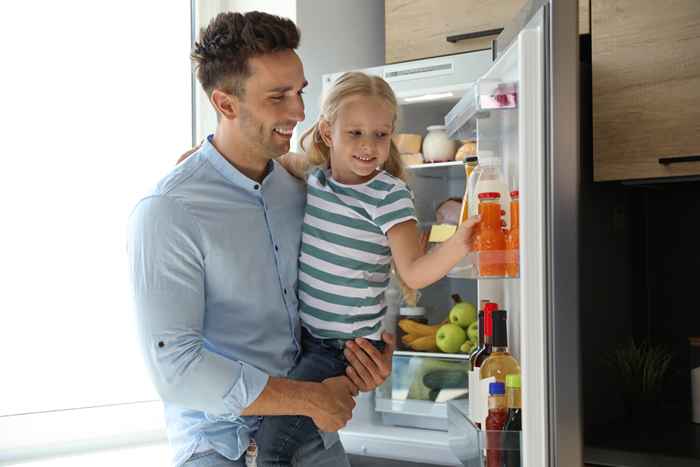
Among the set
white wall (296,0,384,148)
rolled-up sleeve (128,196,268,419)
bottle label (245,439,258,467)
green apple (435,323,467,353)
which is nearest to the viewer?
rolled-up sleeve (128,196,268,419)

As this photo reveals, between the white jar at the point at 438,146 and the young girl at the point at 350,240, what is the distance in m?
0.83

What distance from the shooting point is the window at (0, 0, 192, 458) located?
7.61 ft

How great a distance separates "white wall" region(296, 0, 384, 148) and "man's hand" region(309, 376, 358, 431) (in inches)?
52.2

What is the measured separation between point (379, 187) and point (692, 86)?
2.20 ft

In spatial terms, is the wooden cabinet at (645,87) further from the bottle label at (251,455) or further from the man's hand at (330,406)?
the bottle label at (251,455)

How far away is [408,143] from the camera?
2.71 meters

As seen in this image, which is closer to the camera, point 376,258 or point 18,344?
point 376,258

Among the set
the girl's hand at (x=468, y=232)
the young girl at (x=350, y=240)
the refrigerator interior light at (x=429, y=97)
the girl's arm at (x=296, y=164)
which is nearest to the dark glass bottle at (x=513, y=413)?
the girl's hand at (x=468, y=232)

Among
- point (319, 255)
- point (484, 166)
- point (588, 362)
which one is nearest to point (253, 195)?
point (319, 255)

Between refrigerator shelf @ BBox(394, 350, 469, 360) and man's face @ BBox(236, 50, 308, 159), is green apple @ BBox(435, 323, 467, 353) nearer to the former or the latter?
refrigerator shelf @ BBox(394, 350, 469, 360)

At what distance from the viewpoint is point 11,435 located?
89.5 inches

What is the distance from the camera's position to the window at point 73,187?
Result: 7.61ft

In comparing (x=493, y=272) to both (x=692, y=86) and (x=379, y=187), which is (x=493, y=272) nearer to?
(x=379, y=187)

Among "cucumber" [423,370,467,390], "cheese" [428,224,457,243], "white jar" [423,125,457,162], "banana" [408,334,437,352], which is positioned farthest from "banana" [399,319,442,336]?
"white jar" [423,125,457,162]
